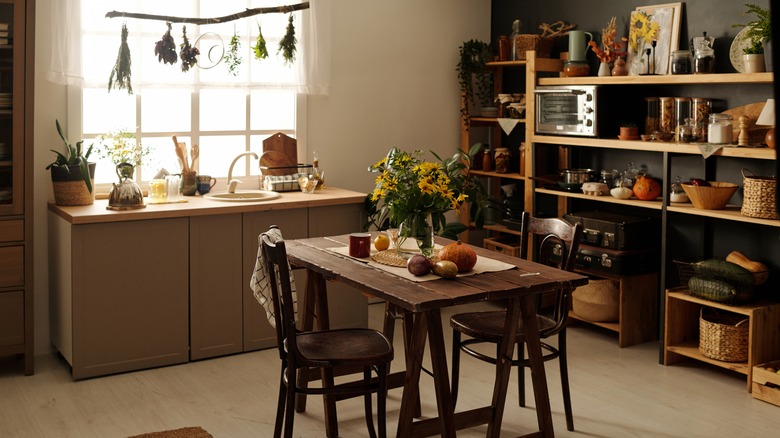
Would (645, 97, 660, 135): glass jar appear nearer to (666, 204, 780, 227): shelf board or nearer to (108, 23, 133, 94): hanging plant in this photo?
(666, 204, 780, 227): shelf board

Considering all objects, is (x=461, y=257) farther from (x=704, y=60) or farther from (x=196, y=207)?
(x=704, y=60)

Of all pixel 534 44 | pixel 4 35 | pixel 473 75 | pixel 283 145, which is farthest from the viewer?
pixel 473 75

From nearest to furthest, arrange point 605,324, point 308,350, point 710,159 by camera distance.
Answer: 1. point 308,350
2. point 710,159
3. point 605,324

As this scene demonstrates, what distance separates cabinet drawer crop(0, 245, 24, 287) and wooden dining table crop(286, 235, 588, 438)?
167cm

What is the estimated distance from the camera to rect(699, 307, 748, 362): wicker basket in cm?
445

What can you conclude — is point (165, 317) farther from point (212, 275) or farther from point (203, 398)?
point (203, 398)

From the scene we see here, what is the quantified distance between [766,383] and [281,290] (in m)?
2.57

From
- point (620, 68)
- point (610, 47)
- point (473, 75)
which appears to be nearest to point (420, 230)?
point (620, 68)

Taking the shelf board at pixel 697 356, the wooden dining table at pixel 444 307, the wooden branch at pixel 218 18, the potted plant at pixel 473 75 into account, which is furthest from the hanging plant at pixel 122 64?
the shelf board at pixel 697 356

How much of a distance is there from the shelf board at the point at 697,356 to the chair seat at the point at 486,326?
127 cm

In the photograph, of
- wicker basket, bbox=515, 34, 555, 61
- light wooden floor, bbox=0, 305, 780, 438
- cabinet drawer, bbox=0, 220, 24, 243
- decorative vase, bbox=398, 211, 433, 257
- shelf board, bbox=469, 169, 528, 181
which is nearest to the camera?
decorative vase, bbox=398, 211, 433, 257

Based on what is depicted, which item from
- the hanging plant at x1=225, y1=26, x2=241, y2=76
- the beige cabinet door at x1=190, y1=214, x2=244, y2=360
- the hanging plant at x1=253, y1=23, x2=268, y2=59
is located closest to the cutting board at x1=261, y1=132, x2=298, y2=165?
the hanging plant at x1=225, y1=26, x2=241, y2=76

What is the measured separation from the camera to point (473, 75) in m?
6.54

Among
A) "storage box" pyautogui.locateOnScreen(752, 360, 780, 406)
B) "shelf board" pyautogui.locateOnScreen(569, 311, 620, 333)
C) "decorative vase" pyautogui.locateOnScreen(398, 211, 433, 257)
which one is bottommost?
"storage box" pyautogui.locateOnScreen(752, 360, 780, 406)
